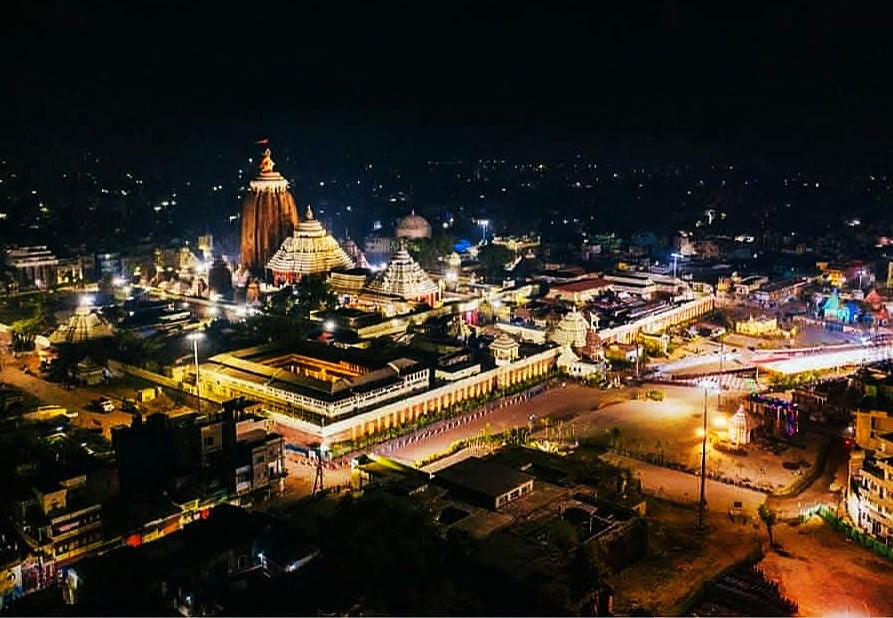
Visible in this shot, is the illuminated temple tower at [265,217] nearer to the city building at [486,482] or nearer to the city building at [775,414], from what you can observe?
the city building at [775,414]

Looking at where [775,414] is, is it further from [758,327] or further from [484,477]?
[758,327]

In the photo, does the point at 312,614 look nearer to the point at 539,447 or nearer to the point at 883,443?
the point at 539,447

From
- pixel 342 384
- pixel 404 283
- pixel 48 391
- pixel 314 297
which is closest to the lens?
pixel 342 384

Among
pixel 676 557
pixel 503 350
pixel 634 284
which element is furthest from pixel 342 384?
pixel 634 284

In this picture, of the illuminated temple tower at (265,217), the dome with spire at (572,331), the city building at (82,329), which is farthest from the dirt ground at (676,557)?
the illuminated temple tower at (265,217)

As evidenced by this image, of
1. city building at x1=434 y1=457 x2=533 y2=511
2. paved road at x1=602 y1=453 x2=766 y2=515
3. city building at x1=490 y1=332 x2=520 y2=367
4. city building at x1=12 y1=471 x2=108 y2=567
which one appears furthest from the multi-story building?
city building at x1=12 y1=471 x2=108 y2=567

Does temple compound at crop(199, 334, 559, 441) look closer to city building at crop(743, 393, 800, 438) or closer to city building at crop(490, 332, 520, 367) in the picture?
city building at crop(490, 332, 520, 367)

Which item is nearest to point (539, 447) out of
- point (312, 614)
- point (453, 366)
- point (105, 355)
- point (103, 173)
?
point (453, 366)
